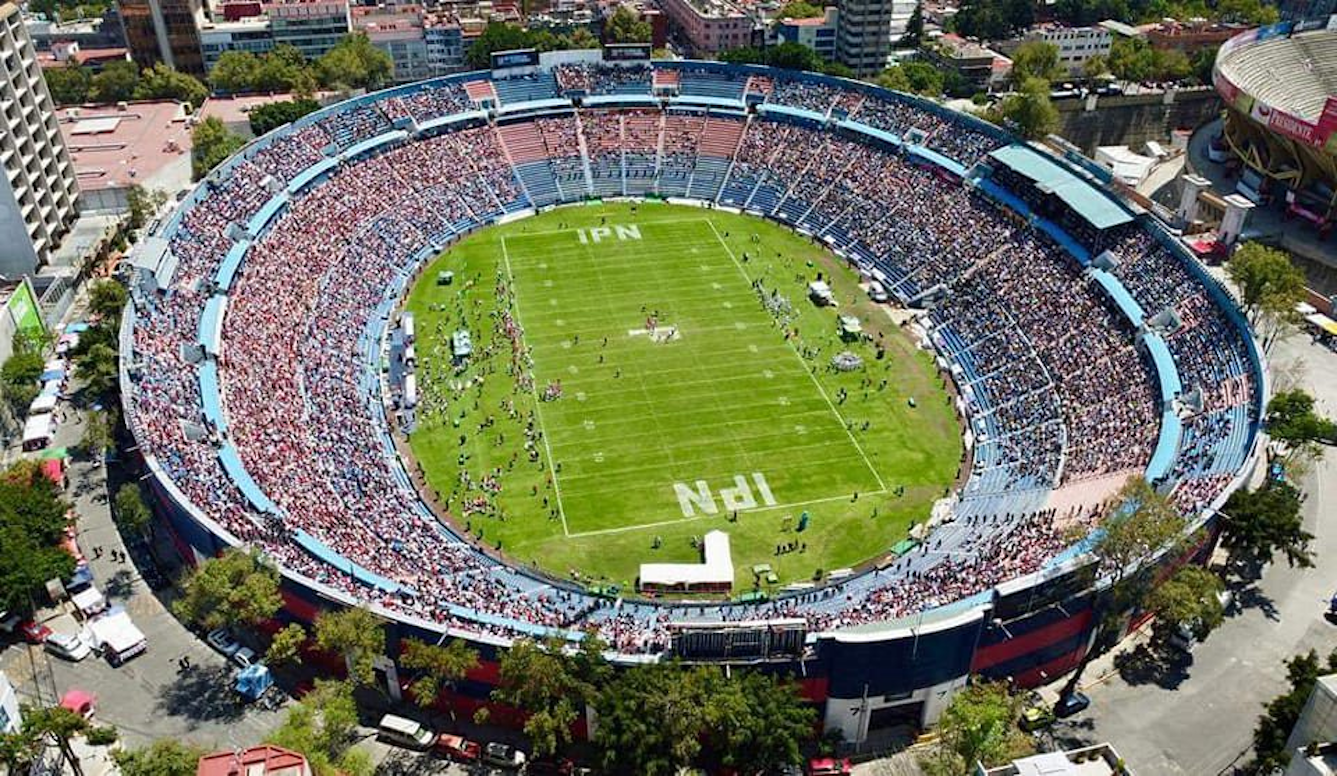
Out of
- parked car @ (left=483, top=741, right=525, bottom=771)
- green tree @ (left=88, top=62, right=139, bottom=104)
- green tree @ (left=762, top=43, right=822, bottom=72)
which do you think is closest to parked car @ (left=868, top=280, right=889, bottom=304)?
green tree @ (left=762, top=43, right=822, bottom=72)

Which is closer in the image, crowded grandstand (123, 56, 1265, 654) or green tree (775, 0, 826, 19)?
crowded grandstand (123, 56, 1265, 654)

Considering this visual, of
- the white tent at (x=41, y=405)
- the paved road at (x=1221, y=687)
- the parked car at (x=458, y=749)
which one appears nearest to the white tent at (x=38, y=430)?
the white tent at (x=41, y=405)

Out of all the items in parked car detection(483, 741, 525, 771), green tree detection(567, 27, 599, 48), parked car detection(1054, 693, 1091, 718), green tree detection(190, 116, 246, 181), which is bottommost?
parked car detection(1054, 693, 1091, 718)

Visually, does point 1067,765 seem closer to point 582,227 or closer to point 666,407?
point 666,407

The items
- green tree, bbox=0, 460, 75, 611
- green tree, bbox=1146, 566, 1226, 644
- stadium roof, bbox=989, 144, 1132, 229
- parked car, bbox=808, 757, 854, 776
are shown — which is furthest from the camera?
stadium roof, bbox=989, 144, 1132, 229

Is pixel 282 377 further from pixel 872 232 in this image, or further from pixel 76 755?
pixel 872 232

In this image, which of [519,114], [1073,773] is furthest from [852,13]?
[1073,773]

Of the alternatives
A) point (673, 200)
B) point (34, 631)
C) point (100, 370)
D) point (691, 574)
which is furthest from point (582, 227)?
point (34, 631)

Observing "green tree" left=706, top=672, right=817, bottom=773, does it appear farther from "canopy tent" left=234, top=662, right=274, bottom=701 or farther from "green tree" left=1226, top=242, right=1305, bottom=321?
"green tree" left=1226, top=242, right=1305, bottom=321
